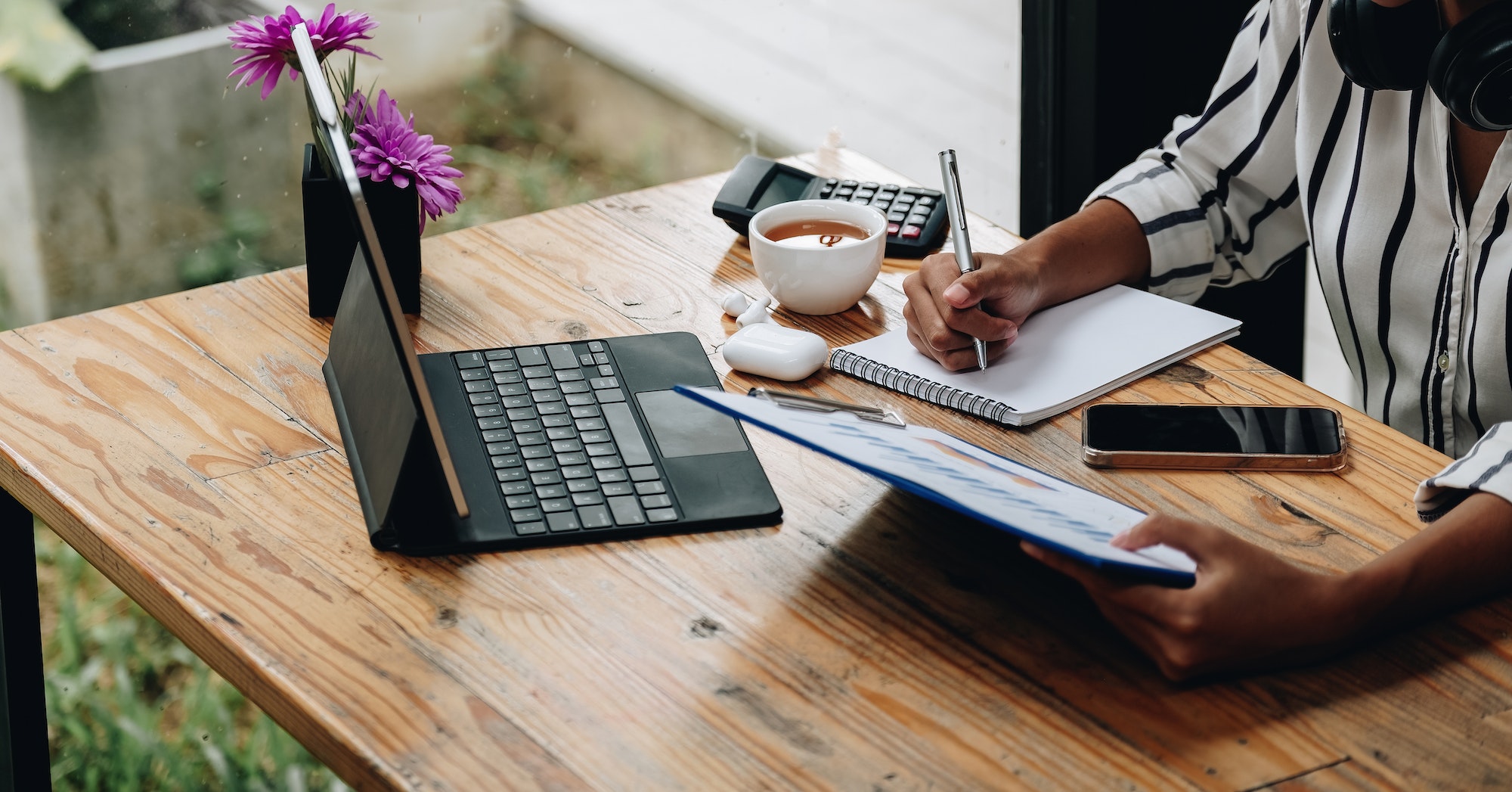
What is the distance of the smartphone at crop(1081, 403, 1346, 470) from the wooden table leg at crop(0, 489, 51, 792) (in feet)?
2.86

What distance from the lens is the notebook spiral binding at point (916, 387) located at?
3.17ft

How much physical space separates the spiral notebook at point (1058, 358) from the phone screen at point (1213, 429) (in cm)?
5

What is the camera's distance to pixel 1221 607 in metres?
0.69

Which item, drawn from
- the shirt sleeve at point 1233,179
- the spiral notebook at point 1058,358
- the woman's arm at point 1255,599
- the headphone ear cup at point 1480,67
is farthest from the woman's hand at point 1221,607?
the shirt sleeve at point 1233,179

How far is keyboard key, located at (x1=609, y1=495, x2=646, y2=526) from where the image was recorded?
0.83 metres

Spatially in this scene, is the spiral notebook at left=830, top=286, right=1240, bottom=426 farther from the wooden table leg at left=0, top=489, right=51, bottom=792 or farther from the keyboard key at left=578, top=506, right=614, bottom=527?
the wooden table leg at left=0, top=489, right=51, bottom=792

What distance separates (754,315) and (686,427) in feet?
0.65

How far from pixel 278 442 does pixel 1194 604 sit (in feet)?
2.04

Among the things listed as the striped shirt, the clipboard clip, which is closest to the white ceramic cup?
the clipboard clip

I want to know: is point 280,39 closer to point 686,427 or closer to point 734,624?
point 686,427

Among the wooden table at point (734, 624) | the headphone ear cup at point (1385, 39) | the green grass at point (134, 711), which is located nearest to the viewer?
the wooden table at point (734, 624)

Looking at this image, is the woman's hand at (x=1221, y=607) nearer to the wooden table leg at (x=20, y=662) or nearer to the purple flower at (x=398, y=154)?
the purple flower at (x=398, y=154)

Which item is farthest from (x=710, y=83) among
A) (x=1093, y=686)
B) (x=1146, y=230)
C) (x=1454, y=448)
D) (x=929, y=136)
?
(x=1093, y=686)

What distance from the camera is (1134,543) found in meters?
0.71
